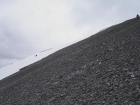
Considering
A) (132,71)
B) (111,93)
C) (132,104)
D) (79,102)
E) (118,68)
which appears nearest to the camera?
(132,104)

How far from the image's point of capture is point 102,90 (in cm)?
606

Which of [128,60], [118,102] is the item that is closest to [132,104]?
[118,102]

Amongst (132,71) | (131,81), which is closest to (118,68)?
(132,71)

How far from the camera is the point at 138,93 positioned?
4812 mm

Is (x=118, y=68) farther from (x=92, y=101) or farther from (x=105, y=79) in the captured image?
(x=92, y=101)

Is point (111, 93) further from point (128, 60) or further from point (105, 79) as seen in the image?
point (128, 60)

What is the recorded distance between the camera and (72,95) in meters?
6.89

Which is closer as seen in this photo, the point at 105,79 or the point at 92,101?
the point at 92,101

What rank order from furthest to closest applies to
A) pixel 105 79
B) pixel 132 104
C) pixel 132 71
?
1. pixel 105 79
2. pixel 132 71
3. pixel 132 104

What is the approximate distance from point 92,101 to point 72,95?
1.59 meters

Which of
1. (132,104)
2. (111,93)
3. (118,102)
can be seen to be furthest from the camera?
(111,93)

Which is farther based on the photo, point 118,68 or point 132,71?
point 118,68

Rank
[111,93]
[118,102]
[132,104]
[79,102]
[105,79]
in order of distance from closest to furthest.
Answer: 1. [132,104]
2. [118,102]
3. [111,93]
4. [79,102]
5. [105,79]

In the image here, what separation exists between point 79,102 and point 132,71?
3.32 m
